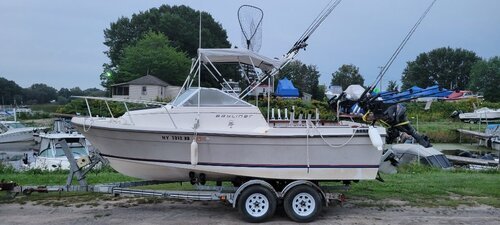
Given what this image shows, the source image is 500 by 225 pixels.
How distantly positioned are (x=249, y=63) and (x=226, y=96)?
3.71ft

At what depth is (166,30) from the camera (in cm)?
6519

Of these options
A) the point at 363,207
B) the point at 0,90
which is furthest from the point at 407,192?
the point at 0,90

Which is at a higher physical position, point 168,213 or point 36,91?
point 36,91

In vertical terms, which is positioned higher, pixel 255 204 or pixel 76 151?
pixel 76 151

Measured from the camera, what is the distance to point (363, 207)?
8.63m

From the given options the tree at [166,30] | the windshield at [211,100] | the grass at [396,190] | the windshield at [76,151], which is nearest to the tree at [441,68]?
the tree at [166,30]

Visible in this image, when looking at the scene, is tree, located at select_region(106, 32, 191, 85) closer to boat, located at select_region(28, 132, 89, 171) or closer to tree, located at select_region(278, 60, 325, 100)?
tree, located at select_region(278, 60, 325, 100)

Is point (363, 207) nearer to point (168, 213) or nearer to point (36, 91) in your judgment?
point (168, 213)

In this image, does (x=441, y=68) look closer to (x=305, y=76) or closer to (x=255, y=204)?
(x=305, y=76)

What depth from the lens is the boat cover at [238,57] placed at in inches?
320

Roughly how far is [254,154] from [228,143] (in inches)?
18.7

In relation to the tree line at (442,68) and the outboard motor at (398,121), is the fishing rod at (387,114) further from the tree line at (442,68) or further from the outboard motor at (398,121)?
the tree line at (442,68)

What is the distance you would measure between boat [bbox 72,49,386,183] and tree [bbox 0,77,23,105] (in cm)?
8570

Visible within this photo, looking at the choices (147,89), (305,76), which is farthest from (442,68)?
(147,89)
